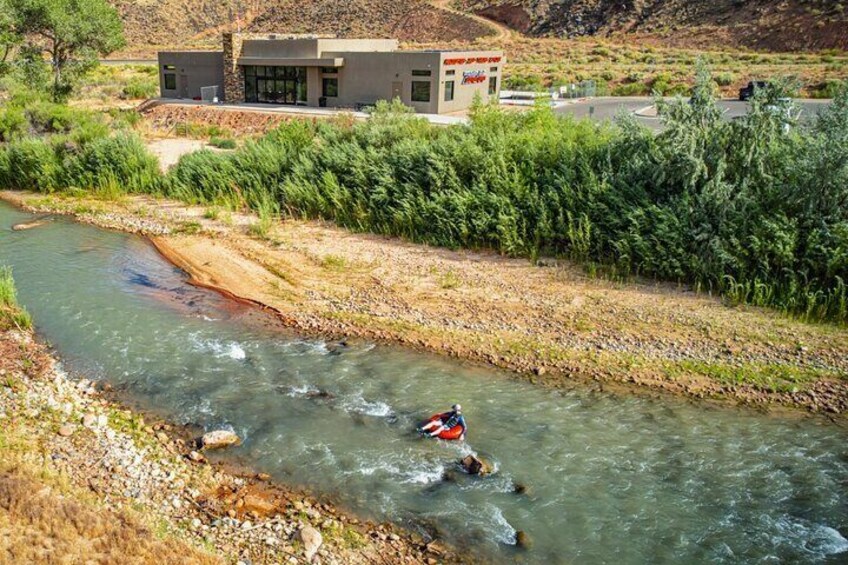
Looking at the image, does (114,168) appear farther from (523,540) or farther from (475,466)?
(523,540)

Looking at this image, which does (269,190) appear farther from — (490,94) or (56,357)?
(490,94)

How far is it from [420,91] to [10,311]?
92.4 ft

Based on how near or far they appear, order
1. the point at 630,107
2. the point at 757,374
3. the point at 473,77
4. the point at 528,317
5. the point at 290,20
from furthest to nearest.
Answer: the point at 290,20 < the point at 630,107 < the point at 473,77 < the point at 528,317 < the point at 757,374

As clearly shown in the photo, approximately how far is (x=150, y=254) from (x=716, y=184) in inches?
611

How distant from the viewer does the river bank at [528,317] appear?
13336mm

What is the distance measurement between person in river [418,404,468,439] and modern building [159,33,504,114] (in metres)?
30.0

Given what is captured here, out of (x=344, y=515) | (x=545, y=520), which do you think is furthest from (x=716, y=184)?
(x=344, y=515)

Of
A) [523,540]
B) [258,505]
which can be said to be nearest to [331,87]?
Answer: [258,505]

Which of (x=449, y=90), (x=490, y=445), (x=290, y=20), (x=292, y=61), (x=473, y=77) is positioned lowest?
(x=490, y=445)

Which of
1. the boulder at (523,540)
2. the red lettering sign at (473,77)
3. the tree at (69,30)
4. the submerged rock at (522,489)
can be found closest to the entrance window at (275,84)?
the red lettering sign at (473,77)

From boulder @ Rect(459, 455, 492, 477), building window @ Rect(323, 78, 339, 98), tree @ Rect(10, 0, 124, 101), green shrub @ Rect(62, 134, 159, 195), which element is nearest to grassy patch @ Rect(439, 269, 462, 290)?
boulder @ Rect(459, 455, 492, 477)

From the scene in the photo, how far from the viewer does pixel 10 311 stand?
15.4 m

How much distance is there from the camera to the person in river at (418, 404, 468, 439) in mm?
11336

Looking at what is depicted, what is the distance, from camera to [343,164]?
23859mm
